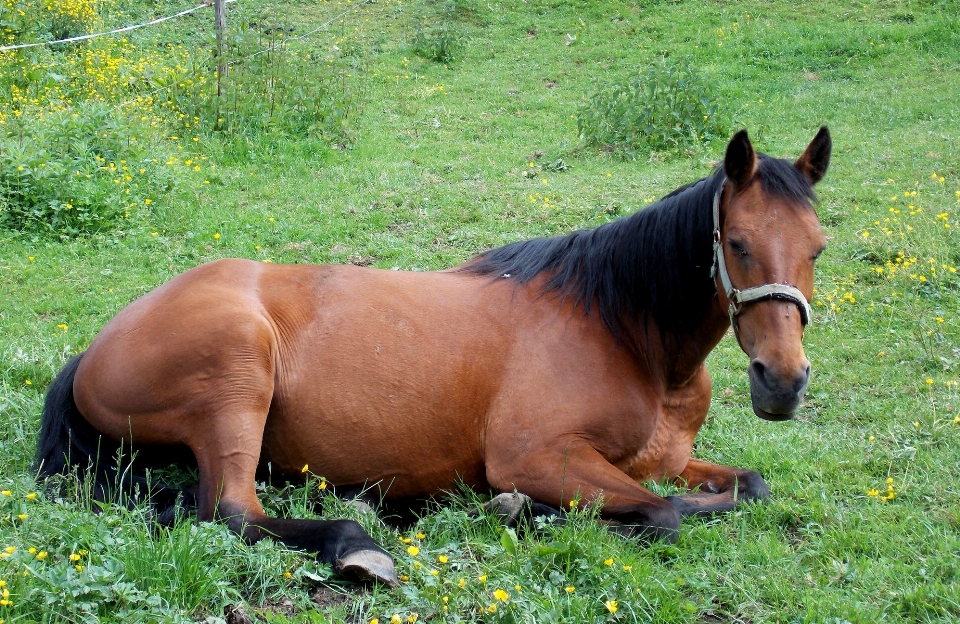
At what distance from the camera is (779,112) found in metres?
12.1

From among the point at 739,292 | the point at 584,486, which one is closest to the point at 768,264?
the point at 739,292

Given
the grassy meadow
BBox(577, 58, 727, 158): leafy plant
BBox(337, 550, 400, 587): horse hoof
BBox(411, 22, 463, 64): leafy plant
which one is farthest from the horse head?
BBox(411, 22, 463, 64): leafy plant

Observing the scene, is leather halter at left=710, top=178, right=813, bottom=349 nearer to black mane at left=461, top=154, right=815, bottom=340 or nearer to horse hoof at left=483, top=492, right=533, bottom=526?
black mane at left=461, top=154, right=815, bottom=340

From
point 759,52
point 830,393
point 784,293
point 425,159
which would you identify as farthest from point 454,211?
point 759,52

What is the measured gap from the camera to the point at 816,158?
3.94 metres

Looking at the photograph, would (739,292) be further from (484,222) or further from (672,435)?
(484,222)

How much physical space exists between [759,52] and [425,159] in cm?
718

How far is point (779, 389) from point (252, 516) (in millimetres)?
2261

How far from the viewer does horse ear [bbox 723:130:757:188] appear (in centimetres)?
364

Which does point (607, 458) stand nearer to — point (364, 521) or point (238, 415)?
point (364, 521)

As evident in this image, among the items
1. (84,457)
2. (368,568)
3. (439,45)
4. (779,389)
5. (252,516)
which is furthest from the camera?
(439,45)

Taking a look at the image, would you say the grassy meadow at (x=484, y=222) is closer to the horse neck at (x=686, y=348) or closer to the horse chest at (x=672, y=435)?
the horse chest at (x=672, y=435)

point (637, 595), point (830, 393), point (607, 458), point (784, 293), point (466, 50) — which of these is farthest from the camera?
point (466, 50)

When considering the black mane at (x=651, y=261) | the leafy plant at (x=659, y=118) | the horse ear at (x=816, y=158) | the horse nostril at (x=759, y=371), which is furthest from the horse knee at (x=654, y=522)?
the leafy plant at (x=659, y=118)
